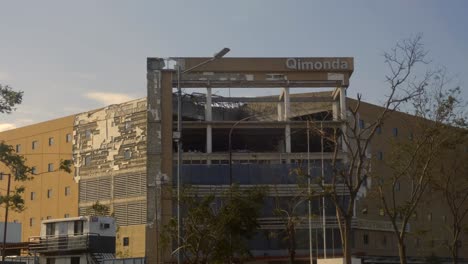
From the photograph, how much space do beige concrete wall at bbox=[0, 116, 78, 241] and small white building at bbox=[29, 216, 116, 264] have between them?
2153cm

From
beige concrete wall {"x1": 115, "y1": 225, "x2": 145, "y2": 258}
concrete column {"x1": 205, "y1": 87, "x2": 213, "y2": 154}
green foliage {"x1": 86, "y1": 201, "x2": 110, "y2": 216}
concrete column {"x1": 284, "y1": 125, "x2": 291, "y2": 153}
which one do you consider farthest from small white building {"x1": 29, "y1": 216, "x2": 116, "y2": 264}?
concrete column {"x1": 284, "y1": 125, "x2": 291, "y2": 153}

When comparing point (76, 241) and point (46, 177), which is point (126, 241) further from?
point (46, 177)

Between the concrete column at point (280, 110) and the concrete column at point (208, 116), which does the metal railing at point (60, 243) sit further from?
the concrete column at point (280, 110)

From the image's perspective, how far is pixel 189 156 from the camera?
230 ft

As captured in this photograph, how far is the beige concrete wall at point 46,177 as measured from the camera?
8188 cm

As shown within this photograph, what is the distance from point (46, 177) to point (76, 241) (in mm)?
32564

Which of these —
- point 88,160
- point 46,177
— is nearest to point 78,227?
point 88,160

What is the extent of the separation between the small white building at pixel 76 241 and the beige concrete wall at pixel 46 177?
848 inches

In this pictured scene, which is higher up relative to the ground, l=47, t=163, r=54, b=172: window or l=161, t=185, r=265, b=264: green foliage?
l=47, t=163, r=54, b=172: window

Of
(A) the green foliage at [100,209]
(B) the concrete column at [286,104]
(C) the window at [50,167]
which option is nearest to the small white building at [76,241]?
(A) the green foliage at [100,209]

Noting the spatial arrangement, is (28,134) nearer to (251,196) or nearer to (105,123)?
(105,123)

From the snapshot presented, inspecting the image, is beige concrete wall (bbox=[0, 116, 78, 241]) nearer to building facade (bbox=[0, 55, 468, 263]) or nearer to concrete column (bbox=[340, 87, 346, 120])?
building facade (bbox=[0, 55, 468, 263])

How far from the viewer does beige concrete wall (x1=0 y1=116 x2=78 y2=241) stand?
81.9 m

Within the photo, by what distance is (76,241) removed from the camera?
5559 centimetres
